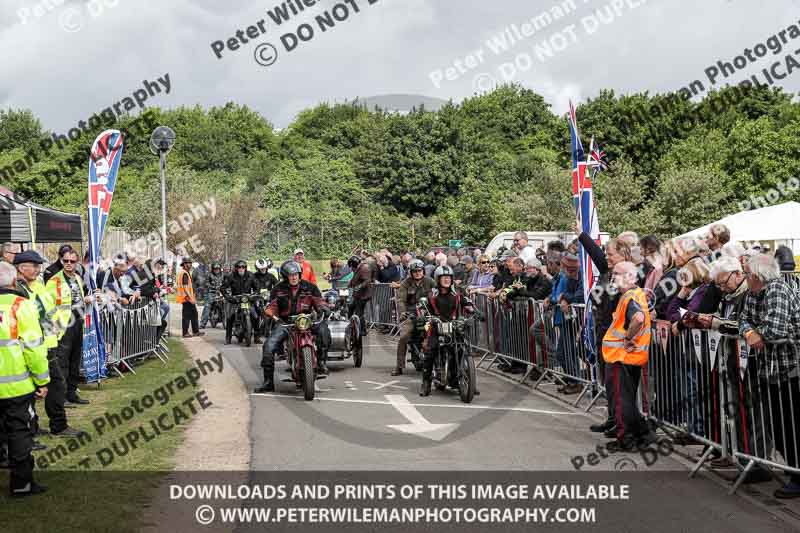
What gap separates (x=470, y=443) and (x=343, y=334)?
6669mm

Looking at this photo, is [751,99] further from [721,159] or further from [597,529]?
[597,529]

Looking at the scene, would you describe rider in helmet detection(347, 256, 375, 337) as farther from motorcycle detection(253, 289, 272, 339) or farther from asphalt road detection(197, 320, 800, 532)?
asphalt road detection(197, 320, 800, 532)

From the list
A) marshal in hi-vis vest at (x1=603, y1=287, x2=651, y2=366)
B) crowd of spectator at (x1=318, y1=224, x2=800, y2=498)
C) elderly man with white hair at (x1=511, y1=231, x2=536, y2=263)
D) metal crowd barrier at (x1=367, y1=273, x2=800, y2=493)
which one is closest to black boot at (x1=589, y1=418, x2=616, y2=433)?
crowd of spectator at (x1=318, y1=224, x2=800, y2=498)

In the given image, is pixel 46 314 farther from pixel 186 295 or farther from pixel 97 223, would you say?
pixel 186 295

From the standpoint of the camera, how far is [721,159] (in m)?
52.9

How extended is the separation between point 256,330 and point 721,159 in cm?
3982

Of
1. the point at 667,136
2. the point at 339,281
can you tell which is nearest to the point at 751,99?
the point at 667,136

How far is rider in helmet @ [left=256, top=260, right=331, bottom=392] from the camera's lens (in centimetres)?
1309

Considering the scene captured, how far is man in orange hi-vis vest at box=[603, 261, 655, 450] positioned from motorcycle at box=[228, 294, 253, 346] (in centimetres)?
1255

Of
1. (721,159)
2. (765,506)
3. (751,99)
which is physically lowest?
(765,506)

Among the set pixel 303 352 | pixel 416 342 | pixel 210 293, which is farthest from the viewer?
pixel 210 293

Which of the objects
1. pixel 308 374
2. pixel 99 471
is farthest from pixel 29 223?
pixel 99 471

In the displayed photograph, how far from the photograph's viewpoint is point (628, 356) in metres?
8.82

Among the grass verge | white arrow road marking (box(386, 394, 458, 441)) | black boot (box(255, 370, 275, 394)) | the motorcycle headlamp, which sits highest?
the motorcycle headlamp
